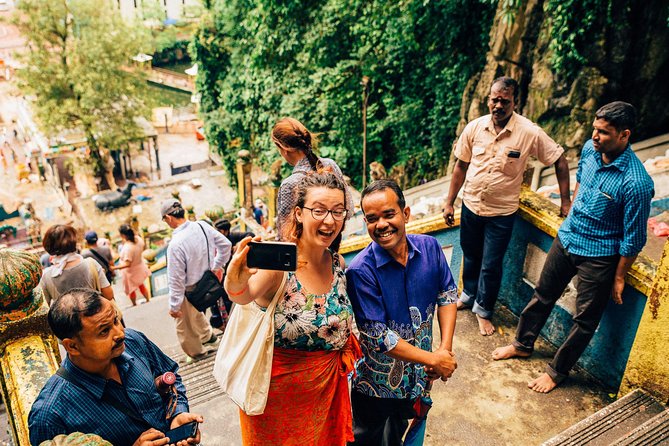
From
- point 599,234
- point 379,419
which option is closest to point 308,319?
point 379,419

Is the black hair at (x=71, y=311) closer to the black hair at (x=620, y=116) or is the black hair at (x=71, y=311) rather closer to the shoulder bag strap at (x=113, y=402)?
the shoulder bag strap at (x=113, y=402)

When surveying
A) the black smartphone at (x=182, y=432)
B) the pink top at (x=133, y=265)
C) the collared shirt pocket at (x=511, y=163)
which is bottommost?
the pink top at (x=133, y=265)

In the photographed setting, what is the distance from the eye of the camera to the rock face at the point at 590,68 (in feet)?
26.0

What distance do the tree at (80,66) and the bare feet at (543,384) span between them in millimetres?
23997

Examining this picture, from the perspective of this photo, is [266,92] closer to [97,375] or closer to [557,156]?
[557,156]

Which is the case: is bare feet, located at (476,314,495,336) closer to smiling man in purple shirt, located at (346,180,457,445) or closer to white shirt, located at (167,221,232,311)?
smiling man in purple shirt, located at (346,180,457,445)

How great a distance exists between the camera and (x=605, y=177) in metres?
3.22

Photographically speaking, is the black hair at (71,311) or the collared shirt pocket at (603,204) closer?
the black hair at (71,311)

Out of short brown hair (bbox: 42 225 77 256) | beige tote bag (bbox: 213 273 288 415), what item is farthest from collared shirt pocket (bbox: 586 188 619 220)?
short brown hair (bbox: 42 225 77 256)

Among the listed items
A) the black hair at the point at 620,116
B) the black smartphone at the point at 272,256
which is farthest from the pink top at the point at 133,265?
the black hair at the point at 620,116

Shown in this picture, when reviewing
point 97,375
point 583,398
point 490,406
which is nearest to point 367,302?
point 97,375

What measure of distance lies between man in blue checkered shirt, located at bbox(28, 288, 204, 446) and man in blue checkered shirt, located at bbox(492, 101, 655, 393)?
106 inches

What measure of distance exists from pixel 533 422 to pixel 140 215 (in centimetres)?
2071

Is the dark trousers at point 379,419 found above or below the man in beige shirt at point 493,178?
below
